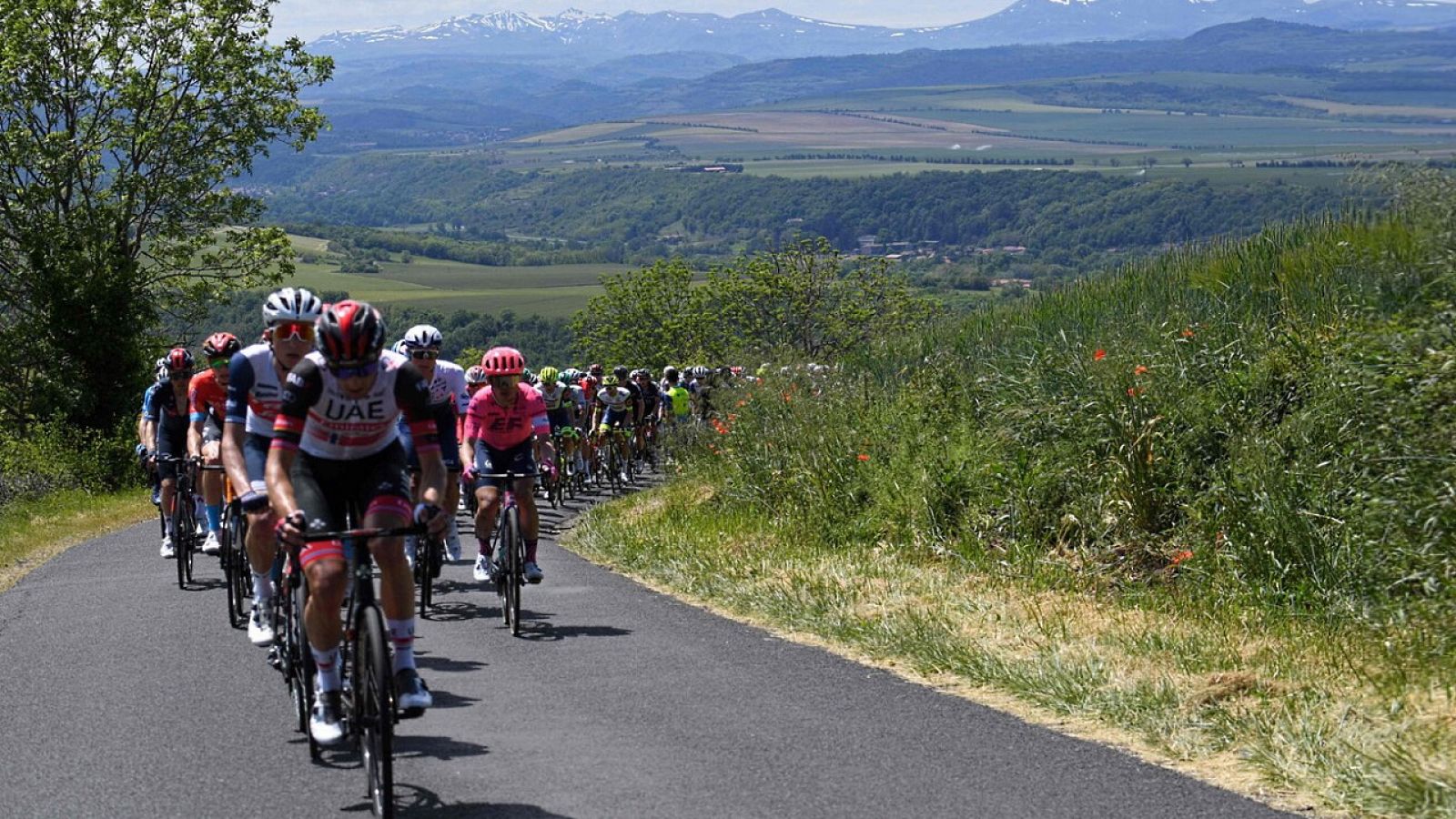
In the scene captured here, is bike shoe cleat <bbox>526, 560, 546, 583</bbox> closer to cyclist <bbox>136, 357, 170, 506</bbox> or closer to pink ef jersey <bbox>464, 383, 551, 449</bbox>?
pink ef jersey <bbox>464, 383, 551, 449</bbox>

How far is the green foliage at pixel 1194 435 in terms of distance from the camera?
395 inches

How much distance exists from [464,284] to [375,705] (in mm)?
136793

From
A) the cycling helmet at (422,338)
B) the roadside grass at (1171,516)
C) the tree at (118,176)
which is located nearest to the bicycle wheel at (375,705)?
the roadside grass at (1171,516)

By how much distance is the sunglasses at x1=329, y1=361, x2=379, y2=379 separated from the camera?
22.7ft

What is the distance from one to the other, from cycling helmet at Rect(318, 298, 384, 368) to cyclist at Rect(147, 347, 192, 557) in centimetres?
775

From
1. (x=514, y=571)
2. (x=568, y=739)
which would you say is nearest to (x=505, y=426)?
(x=514, y=571)

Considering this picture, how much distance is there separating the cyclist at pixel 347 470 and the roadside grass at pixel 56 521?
981cm

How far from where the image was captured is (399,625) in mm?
6996

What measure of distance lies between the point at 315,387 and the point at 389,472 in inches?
18.6

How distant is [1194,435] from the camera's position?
41.2 feet

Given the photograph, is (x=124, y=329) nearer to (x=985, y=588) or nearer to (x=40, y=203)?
(x=40, y=203)

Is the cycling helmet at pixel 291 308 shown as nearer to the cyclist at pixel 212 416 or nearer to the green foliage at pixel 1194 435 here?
the cyclist at pixel 212 416

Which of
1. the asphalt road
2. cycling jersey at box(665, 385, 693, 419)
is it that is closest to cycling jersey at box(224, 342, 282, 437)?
the asphalt road

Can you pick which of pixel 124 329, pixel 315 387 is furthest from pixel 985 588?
pixel 124 329
